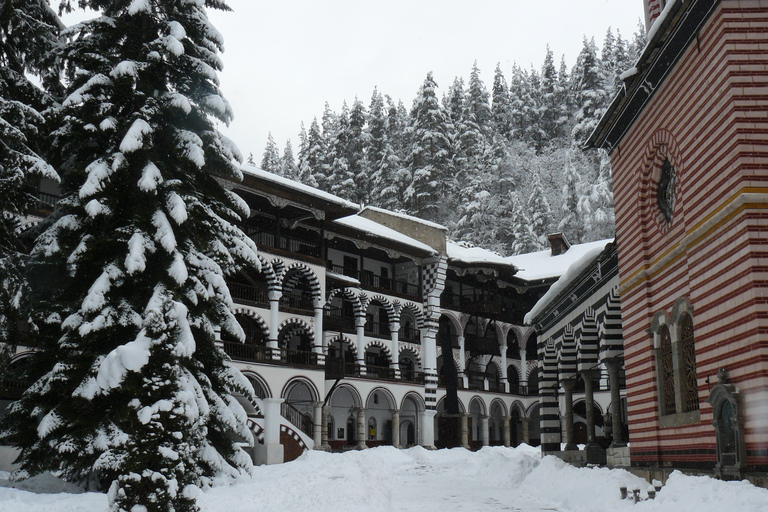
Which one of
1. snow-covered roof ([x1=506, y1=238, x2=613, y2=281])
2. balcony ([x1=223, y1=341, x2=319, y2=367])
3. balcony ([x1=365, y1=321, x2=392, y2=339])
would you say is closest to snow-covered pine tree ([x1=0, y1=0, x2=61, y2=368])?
balcony ([x1=223, y1=341, x2=319, y2=367])

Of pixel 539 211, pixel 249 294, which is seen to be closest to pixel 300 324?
pixel 249 294

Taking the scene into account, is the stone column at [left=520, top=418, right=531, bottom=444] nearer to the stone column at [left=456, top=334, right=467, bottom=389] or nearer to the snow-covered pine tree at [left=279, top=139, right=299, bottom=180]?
the stone column at [left=456, top=334, right=467, bottom=389]

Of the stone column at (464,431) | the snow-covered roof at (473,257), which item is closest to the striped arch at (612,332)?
the snow-covered roof at (473,257)

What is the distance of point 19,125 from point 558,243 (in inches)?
1468

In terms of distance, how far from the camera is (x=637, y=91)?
12.2 metres

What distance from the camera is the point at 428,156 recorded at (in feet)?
202

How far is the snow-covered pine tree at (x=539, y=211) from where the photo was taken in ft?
187

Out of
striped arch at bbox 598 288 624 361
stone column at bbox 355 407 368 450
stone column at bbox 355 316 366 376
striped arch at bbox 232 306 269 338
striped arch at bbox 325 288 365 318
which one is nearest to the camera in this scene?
striped arch at bbox 598 288 624 361

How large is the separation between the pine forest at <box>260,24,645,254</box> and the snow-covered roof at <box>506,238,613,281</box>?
653cm

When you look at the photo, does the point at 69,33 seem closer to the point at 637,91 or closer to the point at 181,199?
the point at 181,199

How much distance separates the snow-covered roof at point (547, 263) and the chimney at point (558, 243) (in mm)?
315

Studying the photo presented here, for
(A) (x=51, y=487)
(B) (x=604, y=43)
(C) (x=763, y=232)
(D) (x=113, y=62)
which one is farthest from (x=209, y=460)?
(B) (x=604, y=43)

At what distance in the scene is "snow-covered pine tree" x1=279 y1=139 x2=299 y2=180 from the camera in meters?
65.8

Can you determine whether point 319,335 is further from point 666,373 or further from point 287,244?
point 666,373
